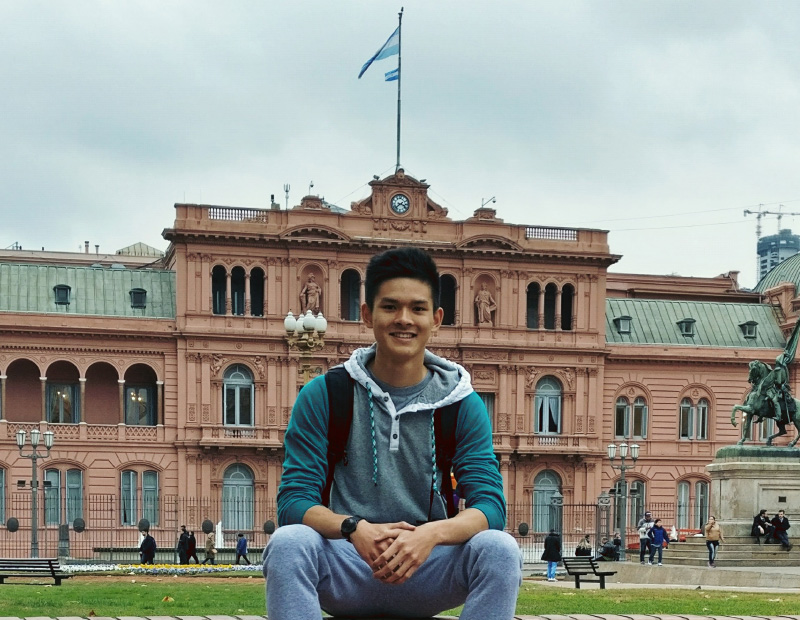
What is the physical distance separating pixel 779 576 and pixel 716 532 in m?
3.39

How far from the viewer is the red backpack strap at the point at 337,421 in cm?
647

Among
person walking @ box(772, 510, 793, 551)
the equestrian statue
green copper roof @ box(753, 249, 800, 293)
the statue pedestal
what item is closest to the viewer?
person walking @ box(772, 510, 793, 551)

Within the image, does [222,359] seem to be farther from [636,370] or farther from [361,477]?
[361,477]

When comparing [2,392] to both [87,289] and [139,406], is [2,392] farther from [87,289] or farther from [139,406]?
[87,289]

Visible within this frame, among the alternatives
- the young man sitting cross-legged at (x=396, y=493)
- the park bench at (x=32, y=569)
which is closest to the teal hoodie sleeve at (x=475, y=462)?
the young man sitting cross-legged at (x=396, y=493)

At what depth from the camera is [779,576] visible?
2898 centimetres

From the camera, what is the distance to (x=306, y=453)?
21.0 feet

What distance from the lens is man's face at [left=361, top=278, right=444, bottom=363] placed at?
21.3 ft

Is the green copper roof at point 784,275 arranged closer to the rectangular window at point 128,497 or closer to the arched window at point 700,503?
the arched window at point 700,503

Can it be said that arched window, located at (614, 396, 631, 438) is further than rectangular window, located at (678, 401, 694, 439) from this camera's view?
A: No

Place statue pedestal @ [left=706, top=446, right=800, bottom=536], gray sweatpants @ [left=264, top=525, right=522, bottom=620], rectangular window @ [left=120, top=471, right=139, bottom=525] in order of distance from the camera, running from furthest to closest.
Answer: rectangular window @ [left=120, top=471, right=139, bottom=525] → statue pedestal @ [left=706, top=446, right=800, bottom=536] → gray sweatpants @ [left=264, top=525, right=522, bottom=620]

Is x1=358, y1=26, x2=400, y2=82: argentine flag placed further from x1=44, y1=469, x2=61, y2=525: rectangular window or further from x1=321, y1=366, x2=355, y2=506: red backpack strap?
x1=321, y1=366, x2=355, y2=506: red backpack strap

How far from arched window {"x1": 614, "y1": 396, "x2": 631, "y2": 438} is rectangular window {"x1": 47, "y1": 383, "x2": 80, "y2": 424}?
990 inches

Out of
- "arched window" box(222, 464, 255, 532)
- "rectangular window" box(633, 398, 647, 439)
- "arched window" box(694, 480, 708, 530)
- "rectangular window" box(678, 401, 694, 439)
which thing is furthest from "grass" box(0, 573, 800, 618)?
"rectangular window" box(678, 401, 694, 439)
